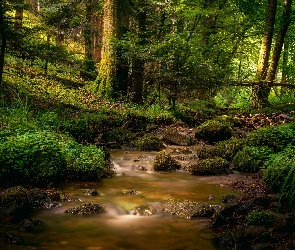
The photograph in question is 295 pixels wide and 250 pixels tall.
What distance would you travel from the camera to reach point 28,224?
4.59 meters

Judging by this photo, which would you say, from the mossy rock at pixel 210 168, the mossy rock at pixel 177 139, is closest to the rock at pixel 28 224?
the mossy rock at pixel 210 168

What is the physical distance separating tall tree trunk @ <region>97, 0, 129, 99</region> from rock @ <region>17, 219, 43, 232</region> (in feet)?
38.5

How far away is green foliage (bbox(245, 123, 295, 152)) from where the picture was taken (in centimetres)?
849

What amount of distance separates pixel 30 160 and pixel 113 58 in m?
10.7

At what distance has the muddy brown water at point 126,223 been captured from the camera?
434 centimetres

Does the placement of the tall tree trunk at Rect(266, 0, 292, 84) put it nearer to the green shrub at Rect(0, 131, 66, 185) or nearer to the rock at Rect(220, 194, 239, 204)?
the rock at Rect(220, 194, 239, 204)

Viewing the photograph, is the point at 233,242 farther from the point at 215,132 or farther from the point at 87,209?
the point at 215,132

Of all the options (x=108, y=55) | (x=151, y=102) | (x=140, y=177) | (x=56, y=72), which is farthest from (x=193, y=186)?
(x=56, y=72)

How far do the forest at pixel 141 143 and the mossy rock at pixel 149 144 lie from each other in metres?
0.06

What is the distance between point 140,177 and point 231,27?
16.9 meters

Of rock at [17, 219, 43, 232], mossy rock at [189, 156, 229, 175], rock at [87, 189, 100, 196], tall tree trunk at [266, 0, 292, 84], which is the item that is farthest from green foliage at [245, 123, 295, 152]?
tall tree trunk at [266, 0, 292, 84]

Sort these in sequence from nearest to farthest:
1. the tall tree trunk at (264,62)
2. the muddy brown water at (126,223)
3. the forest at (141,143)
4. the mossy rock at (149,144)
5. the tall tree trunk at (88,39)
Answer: the muddy brown water at (126,223) < the forest at (141,143) < the mossy rock at (149,144) < the tall tree trunk at (264,62) < the tall tree trunk at (88,39)

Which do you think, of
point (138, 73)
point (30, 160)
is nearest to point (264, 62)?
point (138, 73)

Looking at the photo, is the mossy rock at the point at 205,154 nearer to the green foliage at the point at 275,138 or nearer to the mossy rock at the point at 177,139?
the green foliage at the point at 275,138
